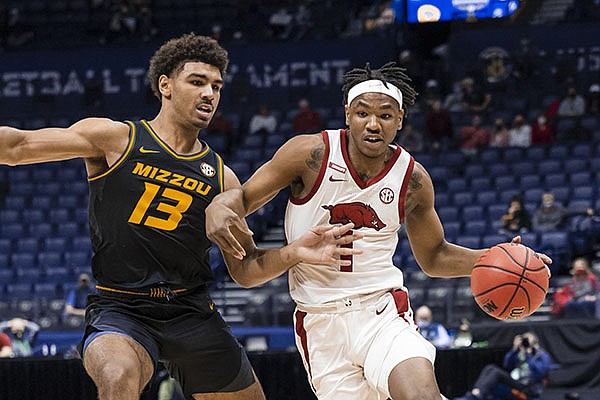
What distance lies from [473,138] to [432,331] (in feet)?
21.1

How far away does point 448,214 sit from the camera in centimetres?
1534

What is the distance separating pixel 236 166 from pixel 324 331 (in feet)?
40.3

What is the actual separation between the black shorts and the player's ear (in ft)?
3.34

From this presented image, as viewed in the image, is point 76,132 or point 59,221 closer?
point 76,132

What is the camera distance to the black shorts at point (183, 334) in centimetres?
496

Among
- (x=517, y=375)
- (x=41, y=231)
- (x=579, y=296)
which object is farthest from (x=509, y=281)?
(x=41, y=231)

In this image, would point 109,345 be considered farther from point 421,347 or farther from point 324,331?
point 421,347

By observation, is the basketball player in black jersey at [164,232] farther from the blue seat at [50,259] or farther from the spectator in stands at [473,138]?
the spectator in stands at [473,138]

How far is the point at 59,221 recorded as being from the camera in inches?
676

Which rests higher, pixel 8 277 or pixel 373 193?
pixel 373 193

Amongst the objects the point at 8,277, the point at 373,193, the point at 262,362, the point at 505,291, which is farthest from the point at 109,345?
the point at 8,277

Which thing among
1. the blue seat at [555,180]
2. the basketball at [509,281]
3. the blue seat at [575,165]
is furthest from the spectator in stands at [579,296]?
the basketball at [509,281]

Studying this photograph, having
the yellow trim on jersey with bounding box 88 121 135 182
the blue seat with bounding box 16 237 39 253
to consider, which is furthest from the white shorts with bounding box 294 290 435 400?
the blue seat with bounding box 16 237 39 253

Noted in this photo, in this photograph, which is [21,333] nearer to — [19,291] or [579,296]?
[19,291]
